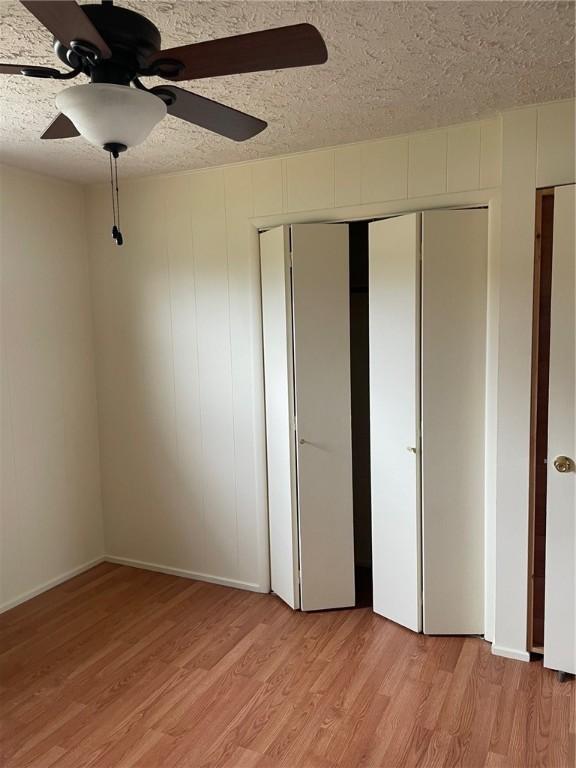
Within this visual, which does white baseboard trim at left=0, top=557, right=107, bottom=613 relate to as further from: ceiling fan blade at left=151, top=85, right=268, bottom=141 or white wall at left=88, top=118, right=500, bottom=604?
ceiling fan blade at left=151, top=85, right=268, bottom=141

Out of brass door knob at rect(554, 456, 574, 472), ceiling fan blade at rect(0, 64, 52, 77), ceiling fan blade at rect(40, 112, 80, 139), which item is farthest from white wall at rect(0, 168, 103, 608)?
brass door knob at rect(554, 456, 574, 472)

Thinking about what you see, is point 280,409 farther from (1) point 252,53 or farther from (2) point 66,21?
(2) point 66,21

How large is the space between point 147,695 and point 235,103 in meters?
2.48

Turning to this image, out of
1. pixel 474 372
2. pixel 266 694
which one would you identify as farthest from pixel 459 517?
pixel 266 694

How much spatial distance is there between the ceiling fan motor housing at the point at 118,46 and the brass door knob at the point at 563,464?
6.97ft

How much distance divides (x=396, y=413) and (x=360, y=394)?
28.5 inches

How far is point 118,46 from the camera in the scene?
1.33 metres

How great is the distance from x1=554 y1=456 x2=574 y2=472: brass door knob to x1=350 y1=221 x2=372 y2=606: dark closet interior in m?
1.31

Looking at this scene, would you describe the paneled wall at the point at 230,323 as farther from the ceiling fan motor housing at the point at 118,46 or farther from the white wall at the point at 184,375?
the ceiling fan motor housing at the point at 118,46

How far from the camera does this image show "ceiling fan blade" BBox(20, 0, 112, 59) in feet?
A: 3.51

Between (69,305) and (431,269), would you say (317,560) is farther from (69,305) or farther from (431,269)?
(69,305)

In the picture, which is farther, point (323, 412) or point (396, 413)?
point (323, 412)

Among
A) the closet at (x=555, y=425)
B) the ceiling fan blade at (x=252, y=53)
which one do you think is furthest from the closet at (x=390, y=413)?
the ceiling fan blade at (x=252, y=53)

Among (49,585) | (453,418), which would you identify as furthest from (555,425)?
(49,585)
